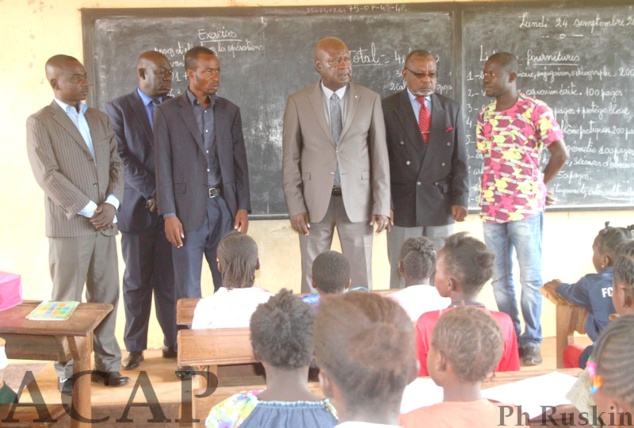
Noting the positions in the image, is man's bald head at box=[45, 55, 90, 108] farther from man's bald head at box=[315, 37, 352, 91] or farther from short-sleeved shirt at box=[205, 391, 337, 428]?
short-sleeved shirt at box=[205, 391, 337, 428]

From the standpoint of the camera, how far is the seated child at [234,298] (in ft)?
9.80

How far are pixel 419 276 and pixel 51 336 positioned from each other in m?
1.46

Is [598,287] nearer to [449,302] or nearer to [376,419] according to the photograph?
[449,302]

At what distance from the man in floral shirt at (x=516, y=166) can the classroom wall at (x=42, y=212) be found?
25.7 inches

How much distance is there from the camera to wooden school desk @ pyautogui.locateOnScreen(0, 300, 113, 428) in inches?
114

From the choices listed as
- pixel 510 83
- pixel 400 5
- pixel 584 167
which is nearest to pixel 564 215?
pixel 584 167

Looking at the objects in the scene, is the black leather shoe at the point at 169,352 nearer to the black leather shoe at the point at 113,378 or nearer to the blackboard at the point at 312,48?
the black leather shoe at the point at 113,378

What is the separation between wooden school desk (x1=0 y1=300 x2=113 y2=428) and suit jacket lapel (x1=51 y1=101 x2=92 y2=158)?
113cm

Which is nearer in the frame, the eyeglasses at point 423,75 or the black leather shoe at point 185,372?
the black leather shoe at point 185,372

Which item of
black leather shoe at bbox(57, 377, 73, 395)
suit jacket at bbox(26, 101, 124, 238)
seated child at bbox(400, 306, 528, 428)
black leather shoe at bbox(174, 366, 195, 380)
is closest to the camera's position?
seated child at bbox(400, 306, 528, 428)

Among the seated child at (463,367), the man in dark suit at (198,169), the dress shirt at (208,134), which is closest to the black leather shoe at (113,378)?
the man in dark suit at (198,169)

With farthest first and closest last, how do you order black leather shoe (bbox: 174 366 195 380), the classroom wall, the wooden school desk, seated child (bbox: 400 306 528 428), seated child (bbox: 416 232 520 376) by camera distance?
the classroom wall < black leather shoe (bbox: 174 366 195 380) < the wooden school desk < seated child (bbox: 416 232 520 376) < seated child (bbox: 400 306 528 428)

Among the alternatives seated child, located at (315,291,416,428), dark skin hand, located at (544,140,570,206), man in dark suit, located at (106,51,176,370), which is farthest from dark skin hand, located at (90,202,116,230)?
seated child, located at (315,291,416,428)

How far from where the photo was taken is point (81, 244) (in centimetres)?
396
